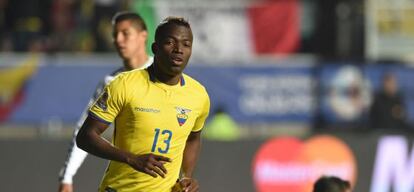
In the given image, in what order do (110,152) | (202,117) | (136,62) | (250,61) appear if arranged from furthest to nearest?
1. (250,61)
2. (136,62)
3. (202,117)
4. (110,152)

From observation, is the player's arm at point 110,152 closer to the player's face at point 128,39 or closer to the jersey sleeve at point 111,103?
the jersey sleeve at point 111,103

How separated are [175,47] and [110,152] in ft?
2.08

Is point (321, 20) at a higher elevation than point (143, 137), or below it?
below

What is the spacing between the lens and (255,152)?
11.7m

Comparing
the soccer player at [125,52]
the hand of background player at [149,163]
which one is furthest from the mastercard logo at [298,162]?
the hand of background player at [149,163]

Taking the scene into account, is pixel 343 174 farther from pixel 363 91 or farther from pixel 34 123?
pixel 34 123

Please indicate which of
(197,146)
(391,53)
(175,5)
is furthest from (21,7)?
(197,146)

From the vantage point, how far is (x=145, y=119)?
5594mm

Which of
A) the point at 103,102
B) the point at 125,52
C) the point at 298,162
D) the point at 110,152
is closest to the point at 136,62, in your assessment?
the point at 125,52

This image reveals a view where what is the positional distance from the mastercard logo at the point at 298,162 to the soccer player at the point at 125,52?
448cm

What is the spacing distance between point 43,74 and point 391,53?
5548 millimetres

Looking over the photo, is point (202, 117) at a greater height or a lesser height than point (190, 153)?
greater

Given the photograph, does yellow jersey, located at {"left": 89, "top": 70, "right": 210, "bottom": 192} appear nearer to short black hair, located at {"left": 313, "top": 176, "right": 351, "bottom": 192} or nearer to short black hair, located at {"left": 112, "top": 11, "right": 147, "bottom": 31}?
short black hair, located at {"left": 313, "top": 176, "right": 351, "bottom": 192}

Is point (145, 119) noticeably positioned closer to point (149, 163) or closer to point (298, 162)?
point (149, 163)
